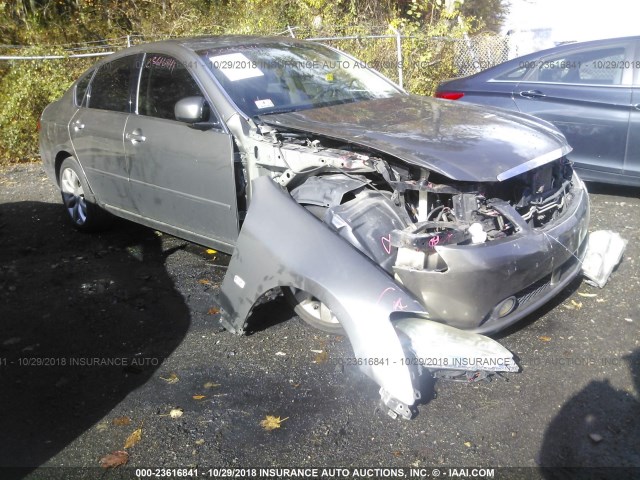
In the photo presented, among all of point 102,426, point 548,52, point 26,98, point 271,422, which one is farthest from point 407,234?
point 26,98

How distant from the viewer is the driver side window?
14.5 ft

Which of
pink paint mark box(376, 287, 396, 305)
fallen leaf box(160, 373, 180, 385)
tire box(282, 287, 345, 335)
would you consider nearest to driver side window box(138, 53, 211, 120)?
tire box(282, 287, 345, 335)

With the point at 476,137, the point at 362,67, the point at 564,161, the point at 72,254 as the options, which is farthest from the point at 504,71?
the point at 72,254

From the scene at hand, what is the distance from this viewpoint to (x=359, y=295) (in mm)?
3037

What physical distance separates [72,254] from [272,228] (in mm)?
2852

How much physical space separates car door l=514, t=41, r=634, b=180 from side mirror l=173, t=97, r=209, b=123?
3.60 metres

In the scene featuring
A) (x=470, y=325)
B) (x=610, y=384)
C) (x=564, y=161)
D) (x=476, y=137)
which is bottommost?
(x=610, y=384)

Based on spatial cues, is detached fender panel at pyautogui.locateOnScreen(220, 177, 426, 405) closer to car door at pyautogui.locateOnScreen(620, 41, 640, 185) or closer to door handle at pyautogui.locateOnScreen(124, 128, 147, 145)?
door handle at pyautogui.locateOnScreen(124, 128, 147, 145)

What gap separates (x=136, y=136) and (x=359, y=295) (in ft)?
8.27

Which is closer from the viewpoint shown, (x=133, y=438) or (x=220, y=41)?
(x=133, y=438)

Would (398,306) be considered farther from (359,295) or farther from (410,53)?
(410,53)

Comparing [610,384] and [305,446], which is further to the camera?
[610,384]

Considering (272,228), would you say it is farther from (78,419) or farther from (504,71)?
(504,71)

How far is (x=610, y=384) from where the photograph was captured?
320cm
